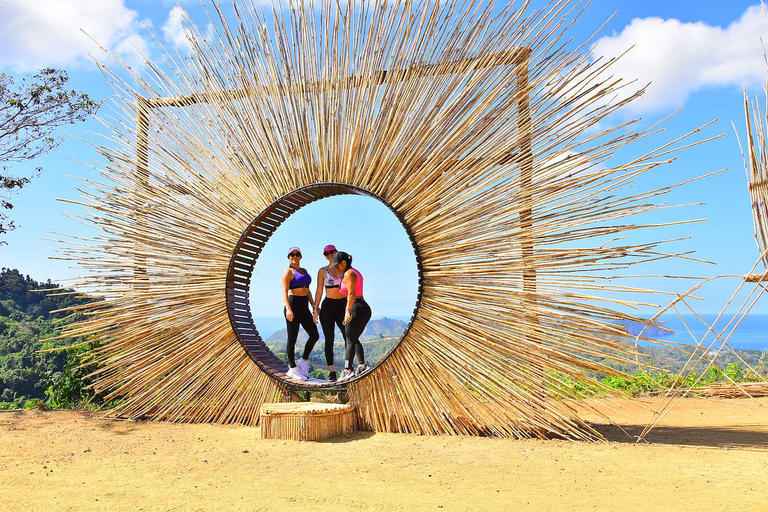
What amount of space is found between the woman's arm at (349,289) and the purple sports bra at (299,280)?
424 mm

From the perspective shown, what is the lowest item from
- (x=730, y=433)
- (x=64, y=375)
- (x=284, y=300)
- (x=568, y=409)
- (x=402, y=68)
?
(x=730, y=433)

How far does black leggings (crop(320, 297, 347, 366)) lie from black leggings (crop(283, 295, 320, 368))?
4.8 inches

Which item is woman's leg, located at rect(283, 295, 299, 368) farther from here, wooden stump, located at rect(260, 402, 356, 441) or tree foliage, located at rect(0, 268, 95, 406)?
tree foliage, located at rect(0, 268, 95, 406)

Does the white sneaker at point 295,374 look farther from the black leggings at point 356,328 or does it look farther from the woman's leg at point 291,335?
the black leggings at point 356,328

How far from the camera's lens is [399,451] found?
3.12m

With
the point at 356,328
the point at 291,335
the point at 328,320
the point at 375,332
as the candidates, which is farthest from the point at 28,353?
the point at 356,328

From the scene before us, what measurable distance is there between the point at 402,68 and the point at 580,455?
2256mm

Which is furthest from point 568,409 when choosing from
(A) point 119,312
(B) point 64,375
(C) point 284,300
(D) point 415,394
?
(B) point 64,375

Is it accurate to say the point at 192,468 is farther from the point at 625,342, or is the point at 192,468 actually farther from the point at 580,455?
the point at 625,342

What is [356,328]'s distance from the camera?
3805 mm

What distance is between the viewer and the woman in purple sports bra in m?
4.03

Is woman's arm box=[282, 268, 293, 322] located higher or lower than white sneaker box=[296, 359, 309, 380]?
higher

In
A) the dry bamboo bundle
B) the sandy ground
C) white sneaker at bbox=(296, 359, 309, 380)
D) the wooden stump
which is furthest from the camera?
the dry bamboo bundle

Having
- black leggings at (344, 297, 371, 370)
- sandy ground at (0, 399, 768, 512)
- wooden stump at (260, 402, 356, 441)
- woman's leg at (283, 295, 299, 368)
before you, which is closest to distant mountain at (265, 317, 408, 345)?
woman's leg at (283, 295, 299, 368)
